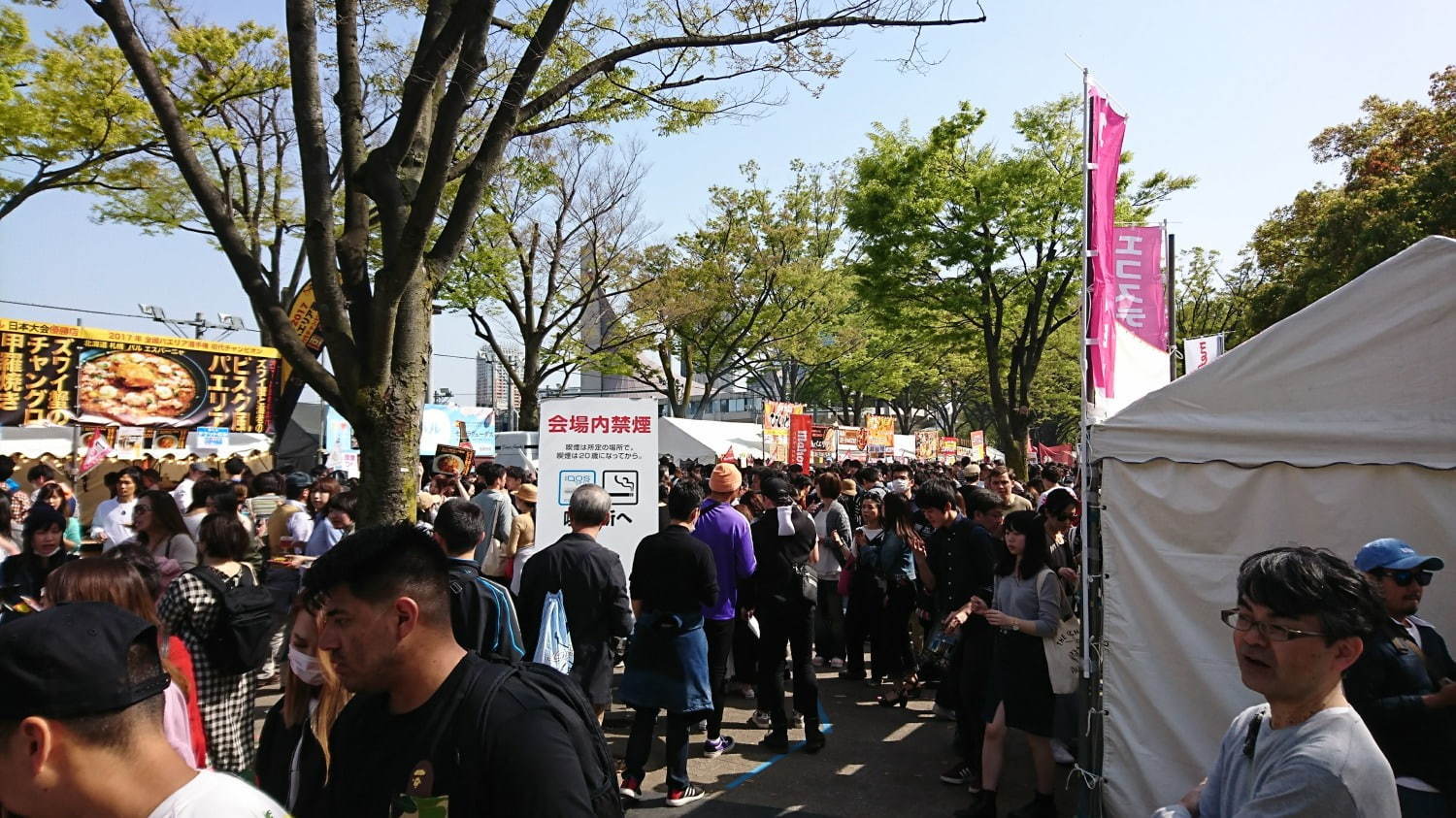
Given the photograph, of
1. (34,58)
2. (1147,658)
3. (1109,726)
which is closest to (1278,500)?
(1147,658)

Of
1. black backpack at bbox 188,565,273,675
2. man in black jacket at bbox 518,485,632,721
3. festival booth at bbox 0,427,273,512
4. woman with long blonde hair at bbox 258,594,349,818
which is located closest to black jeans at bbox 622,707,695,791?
man in black jacket at bbox 518,485,632,721

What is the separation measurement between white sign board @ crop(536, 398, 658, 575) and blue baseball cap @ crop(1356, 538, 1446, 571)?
492 cm

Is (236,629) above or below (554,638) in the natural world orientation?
above

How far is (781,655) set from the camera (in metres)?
6.25

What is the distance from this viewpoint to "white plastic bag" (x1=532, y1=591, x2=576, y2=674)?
4859mm

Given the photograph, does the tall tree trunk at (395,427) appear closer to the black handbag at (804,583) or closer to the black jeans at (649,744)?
the black jeans at (649,744)

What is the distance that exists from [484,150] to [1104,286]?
12.3 feet

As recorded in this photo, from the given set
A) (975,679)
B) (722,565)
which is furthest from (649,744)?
(975,679)

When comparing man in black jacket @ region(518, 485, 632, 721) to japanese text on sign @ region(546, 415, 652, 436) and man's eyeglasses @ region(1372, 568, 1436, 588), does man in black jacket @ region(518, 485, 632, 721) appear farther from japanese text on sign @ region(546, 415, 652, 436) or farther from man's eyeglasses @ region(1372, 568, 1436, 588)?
man's eyeglasses @ region(1372, 568, 1436, 588)

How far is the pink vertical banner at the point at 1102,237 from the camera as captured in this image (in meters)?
5.28

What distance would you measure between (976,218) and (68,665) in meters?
17.9

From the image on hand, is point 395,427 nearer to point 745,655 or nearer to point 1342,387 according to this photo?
point 745,655

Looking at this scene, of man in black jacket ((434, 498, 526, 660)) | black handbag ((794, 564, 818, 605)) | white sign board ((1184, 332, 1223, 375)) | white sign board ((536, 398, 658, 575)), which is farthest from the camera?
white sign board ((1184, 332, 1223, 375))

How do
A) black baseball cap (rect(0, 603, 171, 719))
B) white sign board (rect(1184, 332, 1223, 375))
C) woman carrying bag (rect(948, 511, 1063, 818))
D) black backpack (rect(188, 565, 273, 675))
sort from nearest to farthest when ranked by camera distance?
black baseball cap (rect(0, 603, 171, 719)) < black backpack (rect(188, 565, 273, 675)) < woman carrying bag (rect(948, 511, 1063, 818)) < white sign board (rect(1184, 332, 1223, 375))
